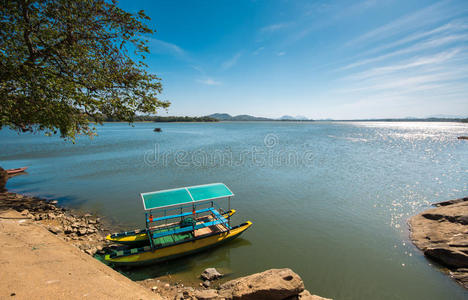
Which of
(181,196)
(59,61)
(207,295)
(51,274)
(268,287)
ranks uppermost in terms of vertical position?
(59,61)

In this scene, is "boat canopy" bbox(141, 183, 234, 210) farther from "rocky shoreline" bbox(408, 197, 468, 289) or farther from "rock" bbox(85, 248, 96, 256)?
"rocky shoreline" bbox(408, 197, 468, 289)

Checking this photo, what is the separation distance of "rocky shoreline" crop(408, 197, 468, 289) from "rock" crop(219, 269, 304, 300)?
8.19m

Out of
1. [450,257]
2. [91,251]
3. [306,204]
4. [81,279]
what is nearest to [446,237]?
[450,257]

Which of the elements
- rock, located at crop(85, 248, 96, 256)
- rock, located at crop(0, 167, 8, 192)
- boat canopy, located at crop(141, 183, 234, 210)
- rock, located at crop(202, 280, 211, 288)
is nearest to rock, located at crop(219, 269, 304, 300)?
rock, located at crop(202, 280, 211, 288)

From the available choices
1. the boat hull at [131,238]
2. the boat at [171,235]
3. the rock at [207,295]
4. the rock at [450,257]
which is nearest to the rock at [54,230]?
the boat hull at [131,238]

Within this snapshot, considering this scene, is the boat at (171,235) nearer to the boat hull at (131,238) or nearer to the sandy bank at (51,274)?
the boat hull at (131,238)

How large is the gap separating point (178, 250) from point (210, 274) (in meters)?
2.09

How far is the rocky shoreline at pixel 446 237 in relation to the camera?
9.36 meters

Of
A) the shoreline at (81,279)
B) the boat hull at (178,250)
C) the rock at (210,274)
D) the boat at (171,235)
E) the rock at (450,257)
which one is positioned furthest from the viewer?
the boat at (171,235)

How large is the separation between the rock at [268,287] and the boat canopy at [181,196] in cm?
489

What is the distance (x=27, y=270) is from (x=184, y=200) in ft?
19.8

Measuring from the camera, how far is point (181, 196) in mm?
11148

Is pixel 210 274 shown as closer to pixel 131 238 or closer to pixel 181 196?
pixel 181 196

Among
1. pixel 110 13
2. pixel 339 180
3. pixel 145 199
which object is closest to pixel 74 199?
pixel 145 199
